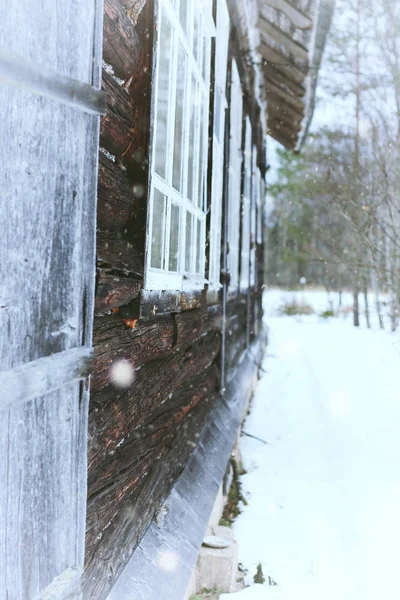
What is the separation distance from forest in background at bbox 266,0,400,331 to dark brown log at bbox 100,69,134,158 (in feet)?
23.7

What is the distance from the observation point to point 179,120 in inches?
102

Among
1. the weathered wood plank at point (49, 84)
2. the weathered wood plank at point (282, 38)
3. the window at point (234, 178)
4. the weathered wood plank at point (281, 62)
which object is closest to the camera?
the weathered wood plank at point (49, 84)

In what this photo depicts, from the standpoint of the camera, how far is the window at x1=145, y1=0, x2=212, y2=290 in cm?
219

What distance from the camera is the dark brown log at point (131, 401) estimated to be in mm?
1680

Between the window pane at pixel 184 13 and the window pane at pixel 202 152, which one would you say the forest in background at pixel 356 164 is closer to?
the window pane at pixel 202 152

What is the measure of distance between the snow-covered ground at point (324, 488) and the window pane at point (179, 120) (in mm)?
2107

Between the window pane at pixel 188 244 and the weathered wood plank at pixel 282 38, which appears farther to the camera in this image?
the weathered wood plank at pixel 282 38

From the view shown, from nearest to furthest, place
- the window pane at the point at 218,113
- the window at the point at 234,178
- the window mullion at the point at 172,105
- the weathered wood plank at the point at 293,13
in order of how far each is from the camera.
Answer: the window mullion at the point at 172,105 < the window pane at the point at 218,113 < the window at the point at 234,178 < the weathered wood plank at the point at 293,13

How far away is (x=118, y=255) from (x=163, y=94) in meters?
0.78

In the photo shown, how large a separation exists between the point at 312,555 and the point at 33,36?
129 inches

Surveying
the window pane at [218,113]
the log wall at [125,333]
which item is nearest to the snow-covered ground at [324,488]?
the log wall at [125,333]

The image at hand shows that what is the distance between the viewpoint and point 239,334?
22.5 ft

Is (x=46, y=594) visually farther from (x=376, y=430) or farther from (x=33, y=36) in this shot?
(x=376, y=430)

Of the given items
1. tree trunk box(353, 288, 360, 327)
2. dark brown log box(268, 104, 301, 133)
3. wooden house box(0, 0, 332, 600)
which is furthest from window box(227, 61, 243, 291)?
tree trunk box(353, 288, 360, 327)
